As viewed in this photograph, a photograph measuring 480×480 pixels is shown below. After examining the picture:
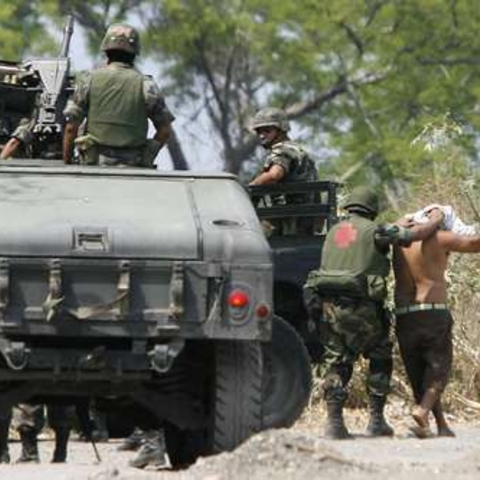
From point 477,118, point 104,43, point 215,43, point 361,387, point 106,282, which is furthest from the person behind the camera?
point 215,43

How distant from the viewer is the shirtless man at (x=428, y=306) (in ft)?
48.3

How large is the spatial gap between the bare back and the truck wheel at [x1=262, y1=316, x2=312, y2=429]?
4.55 ft

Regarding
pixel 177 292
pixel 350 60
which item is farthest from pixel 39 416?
pixel 350 60

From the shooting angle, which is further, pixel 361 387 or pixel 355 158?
pixel 355 158

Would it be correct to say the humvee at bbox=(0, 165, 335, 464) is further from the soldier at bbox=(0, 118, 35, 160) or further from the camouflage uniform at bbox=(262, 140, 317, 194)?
the camouflage uniform at bbox=(262, 140, 317, 194)

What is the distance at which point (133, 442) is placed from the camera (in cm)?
1533

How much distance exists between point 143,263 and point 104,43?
2.25 meters

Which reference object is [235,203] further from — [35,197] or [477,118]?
[477,118]

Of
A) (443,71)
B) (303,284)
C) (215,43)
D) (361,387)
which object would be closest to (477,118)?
(443,71)

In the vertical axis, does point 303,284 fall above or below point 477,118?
below

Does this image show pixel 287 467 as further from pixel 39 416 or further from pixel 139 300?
pixel 39 416

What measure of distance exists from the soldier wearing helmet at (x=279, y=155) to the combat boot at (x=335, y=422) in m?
1.38

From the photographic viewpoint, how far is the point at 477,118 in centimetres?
3678

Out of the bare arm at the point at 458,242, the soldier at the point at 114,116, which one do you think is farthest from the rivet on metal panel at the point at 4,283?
the bare arm at the point at 458,242
